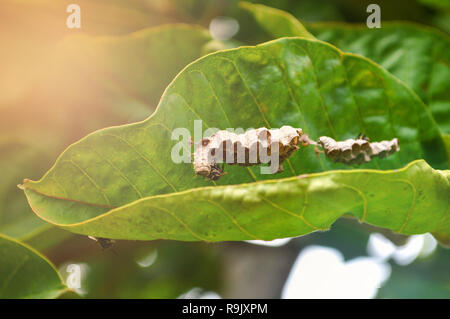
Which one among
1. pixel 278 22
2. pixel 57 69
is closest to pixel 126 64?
pixel 57 69

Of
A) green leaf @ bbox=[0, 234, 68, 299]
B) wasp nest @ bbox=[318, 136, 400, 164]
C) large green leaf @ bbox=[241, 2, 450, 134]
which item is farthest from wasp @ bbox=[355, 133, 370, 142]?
green leaf @ bbox=[0, 234, 68, 299]

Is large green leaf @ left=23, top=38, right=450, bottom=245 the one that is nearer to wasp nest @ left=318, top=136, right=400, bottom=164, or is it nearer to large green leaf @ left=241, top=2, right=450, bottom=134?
wasp nest @ left=318, top=136, right=400, bottom=164

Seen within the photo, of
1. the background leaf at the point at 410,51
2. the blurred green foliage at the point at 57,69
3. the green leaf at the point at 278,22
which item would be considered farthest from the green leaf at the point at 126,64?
the background leaf at the point at 410,51

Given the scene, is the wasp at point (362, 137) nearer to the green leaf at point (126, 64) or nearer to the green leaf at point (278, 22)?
the green leaf at point (278, 22)

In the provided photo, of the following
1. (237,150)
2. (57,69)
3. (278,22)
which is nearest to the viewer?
(237,150)

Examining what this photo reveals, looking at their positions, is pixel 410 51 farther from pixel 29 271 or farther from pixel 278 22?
pixel 29 271

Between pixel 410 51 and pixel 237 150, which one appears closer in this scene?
pixel 237 150
